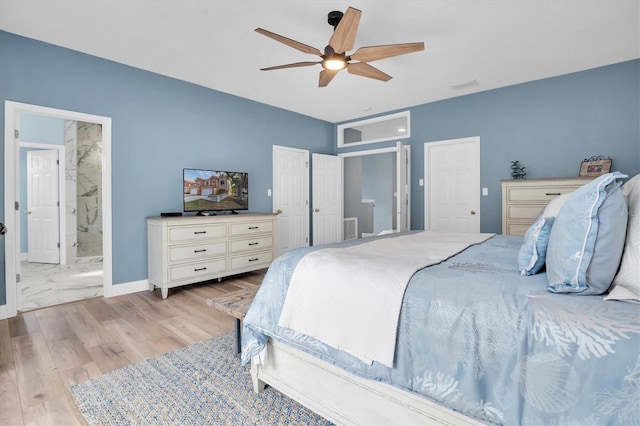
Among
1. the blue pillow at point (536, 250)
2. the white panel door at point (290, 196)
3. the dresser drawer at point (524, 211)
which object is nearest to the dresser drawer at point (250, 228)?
the white panel door at point (290, 196)

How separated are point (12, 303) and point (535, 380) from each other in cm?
410

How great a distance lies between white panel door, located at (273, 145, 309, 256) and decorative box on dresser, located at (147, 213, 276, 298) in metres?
0.87

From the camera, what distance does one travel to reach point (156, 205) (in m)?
3.90

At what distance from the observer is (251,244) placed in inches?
170

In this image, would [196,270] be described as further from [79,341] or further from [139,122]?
[139,122]

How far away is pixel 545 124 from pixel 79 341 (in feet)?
18.0

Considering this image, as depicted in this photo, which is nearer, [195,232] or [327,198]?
[195,232]

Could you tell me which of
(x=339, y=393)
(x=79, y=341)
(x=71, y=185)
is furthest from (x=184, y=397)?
(x=71, y=185)

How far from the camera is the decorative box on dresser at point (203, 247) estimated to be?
3.53 metres

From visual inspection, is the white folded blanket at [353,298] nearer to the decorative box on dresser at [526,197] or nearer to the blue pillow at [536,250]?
the blue pillow at [536,250]

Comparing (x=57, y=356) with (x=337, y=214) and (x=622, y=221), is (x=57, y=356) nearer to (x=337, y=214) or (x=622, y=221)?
(x=622, y=221)

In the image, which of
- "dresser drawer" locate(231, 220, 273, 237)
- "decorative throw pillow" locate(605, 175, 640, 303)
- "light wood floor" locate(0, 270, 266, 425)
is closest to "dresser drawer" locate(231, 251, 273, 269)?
"dresser drawer" locate(231, 220, 273, 237)

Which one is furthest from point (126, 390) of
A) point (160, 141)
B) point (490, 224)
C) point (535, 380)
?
point (490, 224)

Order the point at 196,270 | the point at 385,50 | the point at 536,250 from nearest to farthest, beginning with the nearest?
1. the point at 536,250
2. the point at 385,50
3. the point at 196,270
